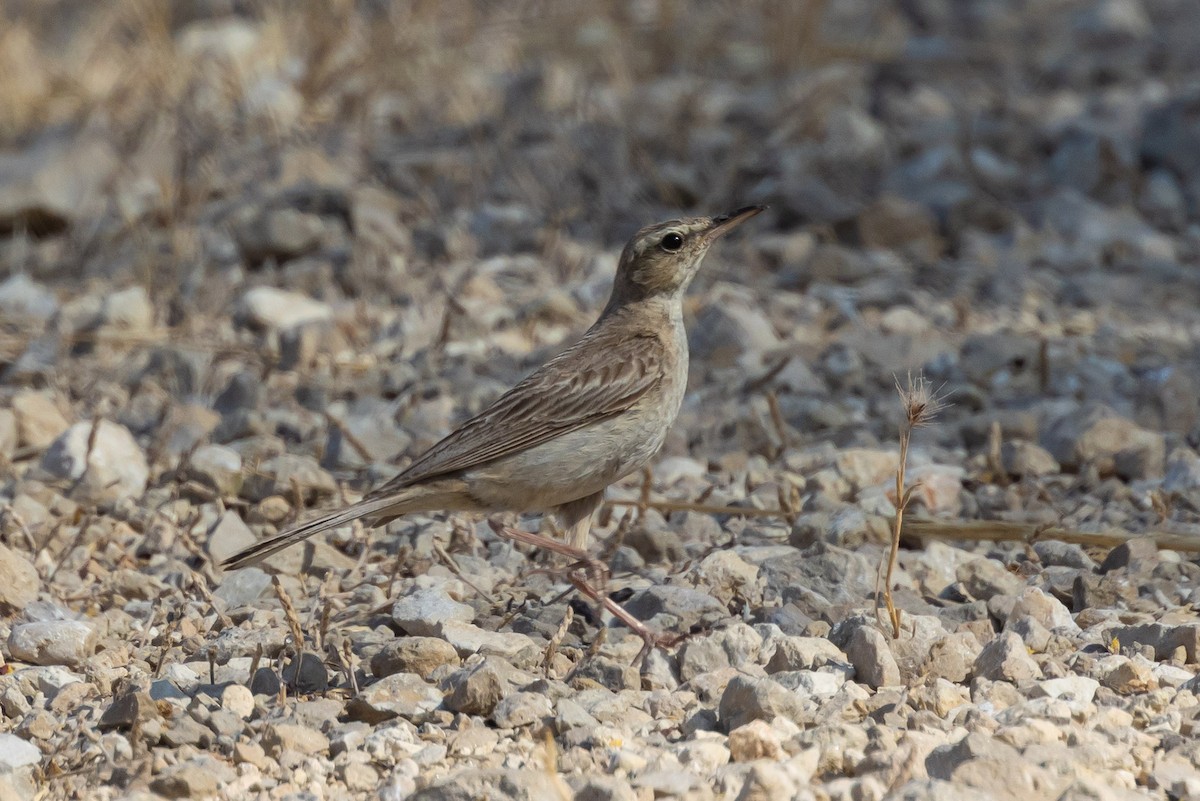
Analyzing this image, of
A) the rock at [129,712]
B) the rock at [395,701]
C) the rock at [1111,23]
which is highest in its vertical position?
the rock at [129,712]

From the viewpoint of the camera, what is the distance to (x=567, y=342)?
24.7ft

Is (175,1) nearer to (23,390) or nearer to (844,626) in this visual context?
(23,390)

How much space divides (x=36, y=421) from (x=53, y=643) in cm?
226

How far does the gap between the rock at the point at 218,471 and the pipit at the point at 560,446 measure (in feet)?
2.93

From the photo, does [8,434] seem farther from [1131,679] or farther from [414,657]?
[1131,679]

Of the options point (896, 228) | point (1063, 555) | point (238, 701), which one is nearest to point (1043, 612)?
point (1063, 555)

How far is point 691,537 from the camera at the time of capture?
5.62 metres

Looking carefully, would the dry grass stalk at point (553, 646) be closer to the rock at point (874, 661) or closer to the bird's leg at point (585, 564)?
the bird's leg at point (585, 564)

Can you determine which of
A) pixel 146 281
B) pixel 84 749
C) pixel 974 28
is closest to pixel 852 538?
pixel 84 749

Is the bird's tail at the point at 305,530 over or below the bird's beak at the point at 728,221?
below

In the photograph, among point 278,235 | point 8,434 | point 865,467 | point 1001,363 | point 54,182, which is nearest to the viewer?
point 865,467

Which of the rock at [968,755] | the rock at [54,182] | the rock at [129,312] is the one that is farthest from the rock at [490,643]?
the rock at [54,182]

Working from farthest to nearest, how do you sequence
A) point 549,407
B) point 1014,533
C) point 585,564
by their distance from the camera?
point 1014,533
point 549,407
point 585,564

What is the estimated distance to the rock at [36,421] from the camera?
6.51m
